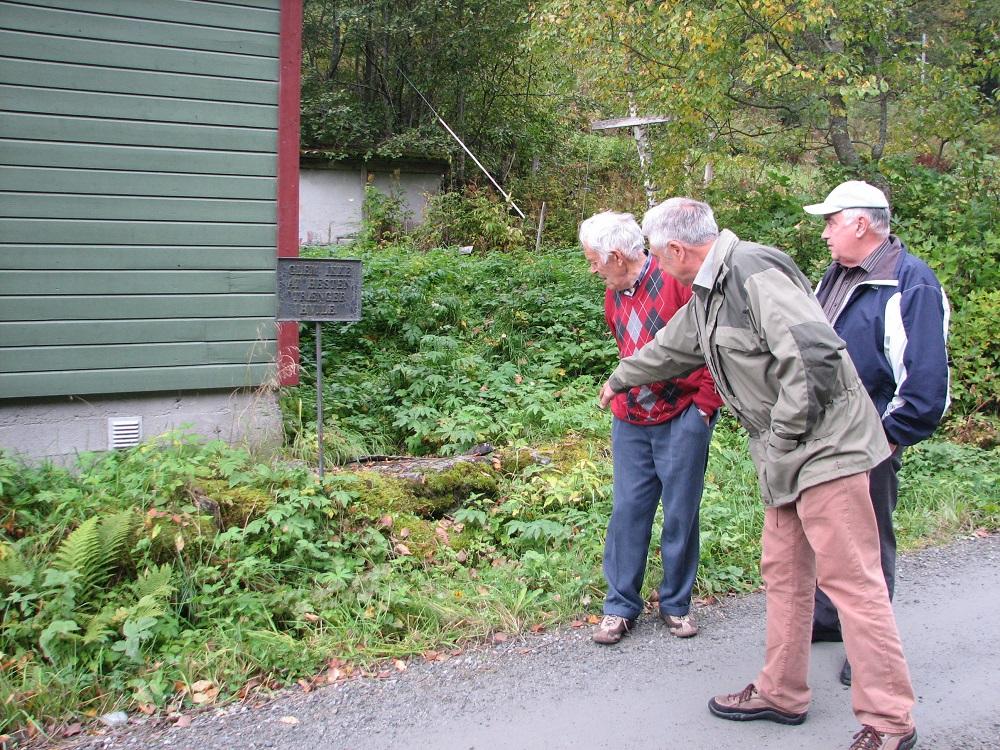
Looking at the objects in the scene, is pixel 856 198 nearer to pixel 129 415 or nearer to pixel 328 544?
pixel 328 544

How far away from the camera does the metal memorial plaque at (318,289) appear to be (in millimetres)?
5539

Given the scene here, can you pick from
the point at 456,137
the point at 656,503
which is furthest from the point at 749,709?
the point at 456,137

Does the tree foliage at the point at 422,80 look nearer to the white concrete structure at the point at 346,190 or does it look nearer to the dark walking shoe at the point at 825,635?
the white concrete structure at the point at 346,190

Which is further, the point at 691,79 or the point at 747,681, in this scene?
the point at 691,79

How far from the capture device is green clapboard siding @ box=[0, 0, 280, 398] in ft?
19.4

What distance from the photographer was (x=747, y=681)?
386cm

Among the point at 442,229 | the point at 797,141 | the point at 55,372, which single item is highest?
the point at 797,141

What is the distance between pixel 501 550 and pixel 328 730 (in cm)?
195

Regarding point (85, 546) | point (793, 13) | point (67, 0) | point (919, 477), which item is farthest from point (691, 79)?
point (85, 546)

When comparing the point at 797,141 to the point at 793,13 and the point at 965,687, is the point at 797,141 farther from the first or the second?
the point at 965,687

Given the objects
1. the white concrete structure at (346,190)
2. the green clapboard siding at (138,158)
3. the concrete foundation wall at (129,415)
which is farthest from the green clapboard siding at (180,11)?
the white concrete structure at (346,190)

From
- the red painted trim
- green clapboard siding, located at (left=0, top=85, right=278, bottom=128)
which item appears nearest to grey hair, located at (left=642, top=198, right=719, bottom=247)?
the red painted trim

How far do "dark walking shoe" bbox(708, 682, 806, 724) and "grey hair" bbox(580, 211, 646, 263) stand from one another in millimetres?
1903

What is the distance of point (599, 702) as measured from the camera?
3.68 meters
